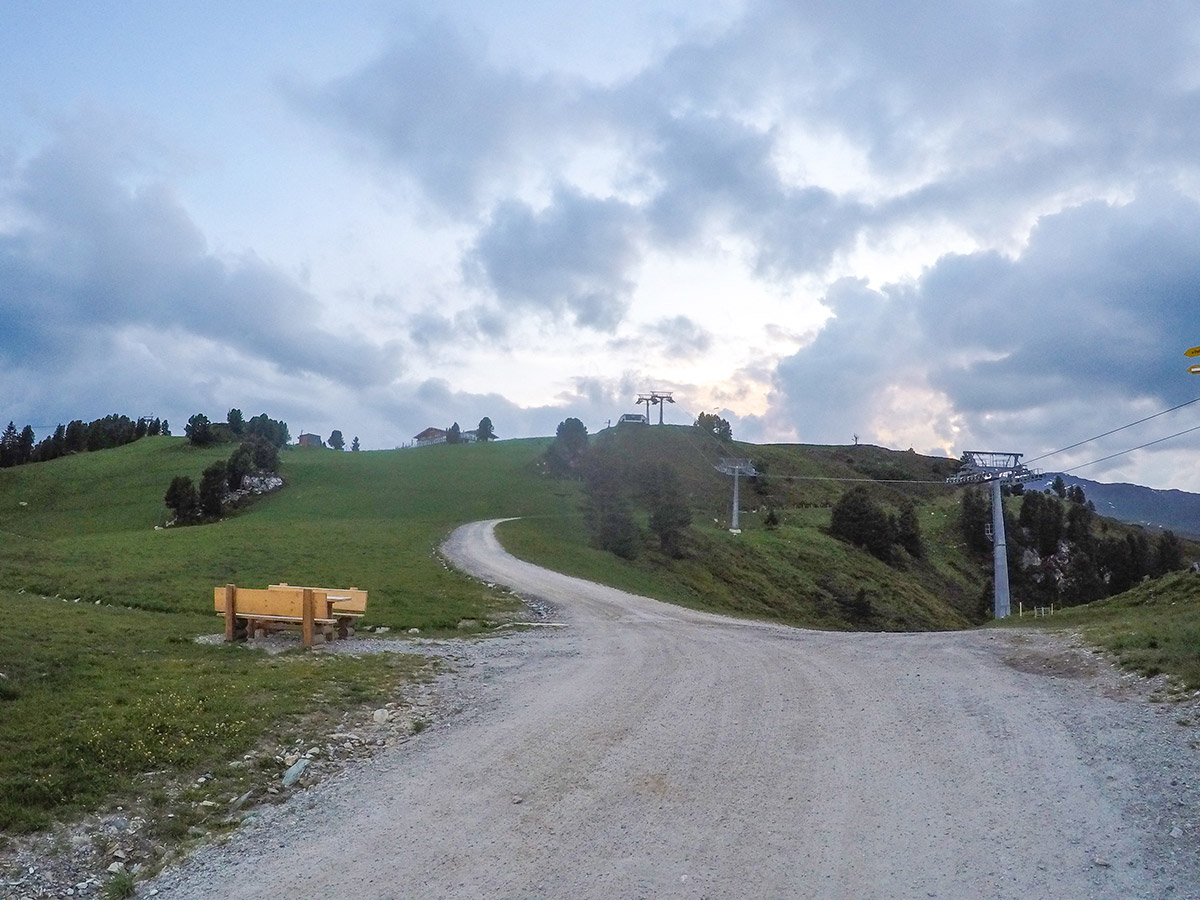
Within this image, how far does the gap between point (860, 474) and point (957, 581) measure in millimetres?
71088

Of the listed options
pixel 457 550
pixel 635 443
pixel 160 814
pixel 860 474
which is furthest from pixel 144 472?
pixel 860 474

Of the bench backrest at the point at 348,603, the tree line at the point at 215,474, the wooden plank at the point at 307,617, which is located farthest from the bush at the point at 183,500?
the wooden plank at the point at 307,617

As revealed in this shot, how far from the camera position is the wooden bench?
16.3 metres

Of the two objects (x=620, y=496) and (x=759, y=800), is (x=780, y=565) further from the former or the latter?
(x=759, y=800)

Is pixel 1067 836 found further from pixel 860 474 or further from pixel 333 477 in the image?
pixel 860 474

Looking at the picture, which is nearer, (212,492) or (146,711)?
(146,711)

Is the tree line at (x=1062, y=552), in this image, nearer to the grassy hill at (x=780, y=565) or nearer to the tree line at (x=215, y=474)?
the grassy hill at (x=780, y=565)

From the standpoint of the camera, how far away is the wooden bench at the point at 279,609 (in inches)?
643

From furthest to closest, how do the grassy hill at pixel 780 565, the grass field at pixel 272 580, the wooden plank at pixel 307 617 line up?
the grassy hill at pixel 780 565
the wooden plank at pixel 307 617
the grass field at pixel 272 580

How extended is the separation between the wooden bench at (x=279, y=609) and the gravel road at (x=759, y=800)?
5.61 meters

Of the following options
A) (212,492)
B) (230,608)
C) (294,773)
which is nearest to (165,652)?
(230,608)

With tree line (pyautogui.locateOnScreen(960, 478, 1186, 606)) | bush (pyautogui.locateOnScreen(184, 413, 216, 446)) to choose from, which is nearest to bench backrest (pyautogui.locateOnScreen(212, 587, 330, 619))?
tree line (pyautogui.locateOnScreen(960, 478, 1186, 606))

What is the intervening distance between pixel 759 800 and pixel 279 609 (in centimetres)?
1219

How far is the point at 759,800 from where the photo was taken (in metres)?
7.39
